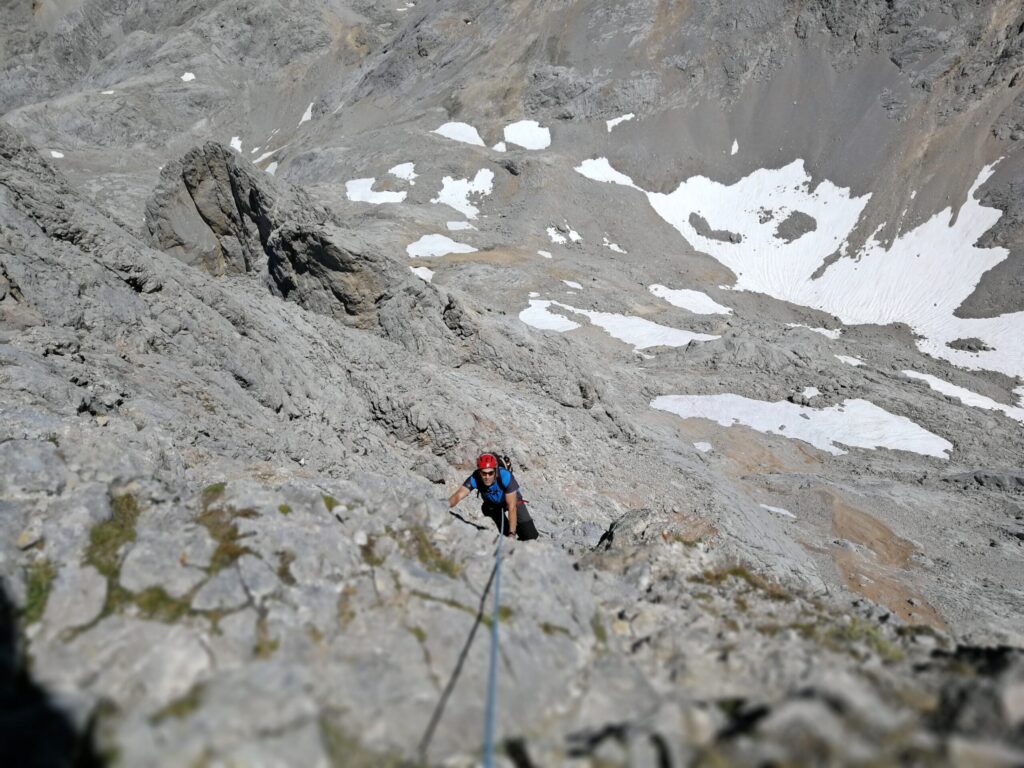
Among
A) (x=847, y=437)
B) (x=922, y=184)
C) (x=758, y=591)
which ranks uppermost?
(x=922, y=184)

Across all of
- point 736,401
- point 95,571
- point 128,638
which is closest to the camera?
point 128,638

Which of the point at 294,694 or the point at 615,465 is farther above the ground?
the point at 294,694

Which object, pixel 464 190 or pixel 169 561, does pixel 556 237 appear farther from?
pixel 169 561

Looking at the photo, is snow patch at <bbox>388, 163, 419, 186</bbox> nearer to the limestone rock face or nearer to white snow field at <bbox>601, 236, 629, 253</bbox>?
white snow field at <bbox>601, 236, 629, 253</bbox>

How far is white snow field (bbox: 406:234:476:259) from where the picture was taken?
5375 cm

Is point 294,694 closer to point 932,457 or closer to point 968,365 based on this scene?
point 932,457

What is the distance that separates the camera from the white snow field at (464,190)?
6919cm

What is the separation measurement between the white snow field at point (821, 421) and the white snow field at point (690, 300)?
70.2 feet

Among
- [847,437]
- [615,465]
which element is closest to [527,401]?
[615,465]

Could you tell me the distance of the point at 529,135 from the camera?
3228 inches

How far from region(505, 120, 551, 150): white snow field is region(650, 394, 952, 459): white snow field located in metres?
59.6

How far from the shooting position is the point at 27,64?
130 meters

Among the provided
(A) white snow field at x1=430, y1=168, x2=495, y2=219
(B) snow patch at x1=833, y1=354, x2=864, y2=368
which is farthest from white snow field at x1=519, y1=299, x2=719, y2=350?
(A) white snow field at x1=430, y1=168, x2=495, y2=219

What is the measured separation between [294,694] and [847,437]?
30907mm
